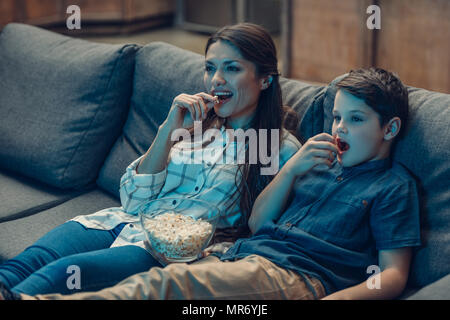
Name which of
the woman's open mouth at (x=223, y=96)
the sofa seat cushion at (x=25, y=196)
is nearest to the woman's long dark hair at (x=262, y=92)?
the woman's open mouth at (x=223, y=96)

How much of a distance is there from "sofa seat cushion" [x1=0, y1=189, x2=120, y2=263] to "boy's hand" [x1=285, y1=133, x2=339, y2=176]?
2.55 ft

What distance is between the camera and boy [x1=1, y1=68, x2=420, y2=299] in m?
1.41

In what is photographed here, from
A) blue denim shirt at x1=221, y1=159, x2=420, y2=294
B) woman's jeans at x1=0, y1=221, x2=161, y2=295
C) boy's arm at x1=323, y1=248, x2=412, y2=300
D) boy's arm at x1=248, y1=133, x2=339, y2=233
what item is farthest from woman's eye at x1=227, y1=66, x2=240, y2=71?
boy's arm at x1=323, y1=248, x2=412, y2=300

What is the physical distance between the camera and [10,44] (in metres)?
2.48

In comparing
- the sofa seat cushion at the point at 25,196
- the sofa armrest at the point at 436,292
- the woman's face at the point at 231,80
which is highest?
the woman's face at the point at 231,80

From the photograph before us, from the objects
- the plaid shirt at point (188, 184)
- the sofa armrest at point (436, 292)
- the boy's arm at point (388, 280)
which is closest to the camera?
the sofa armrest at point (436, 292)

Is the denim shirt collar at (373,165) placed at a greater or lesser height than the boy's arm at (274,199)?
greater

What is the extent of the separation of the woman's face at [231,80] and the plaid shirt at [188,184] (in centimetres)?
10

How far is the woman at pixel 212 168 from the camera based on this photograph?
69.2 inches

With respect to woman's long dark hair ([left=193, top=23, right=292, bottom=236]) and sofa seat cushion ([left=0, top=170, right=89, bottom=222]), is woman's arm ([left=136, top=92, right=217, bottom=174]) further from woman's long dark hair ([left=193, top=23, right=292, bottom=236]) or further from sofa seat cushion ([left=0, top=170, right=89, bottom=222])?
sofa seat cushion ([left=0, top=170, right=89, bottom=222])

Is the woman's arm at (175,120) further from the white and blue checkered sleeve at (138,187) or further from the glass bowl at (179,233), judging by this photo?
the glass bowl at (179,233)
